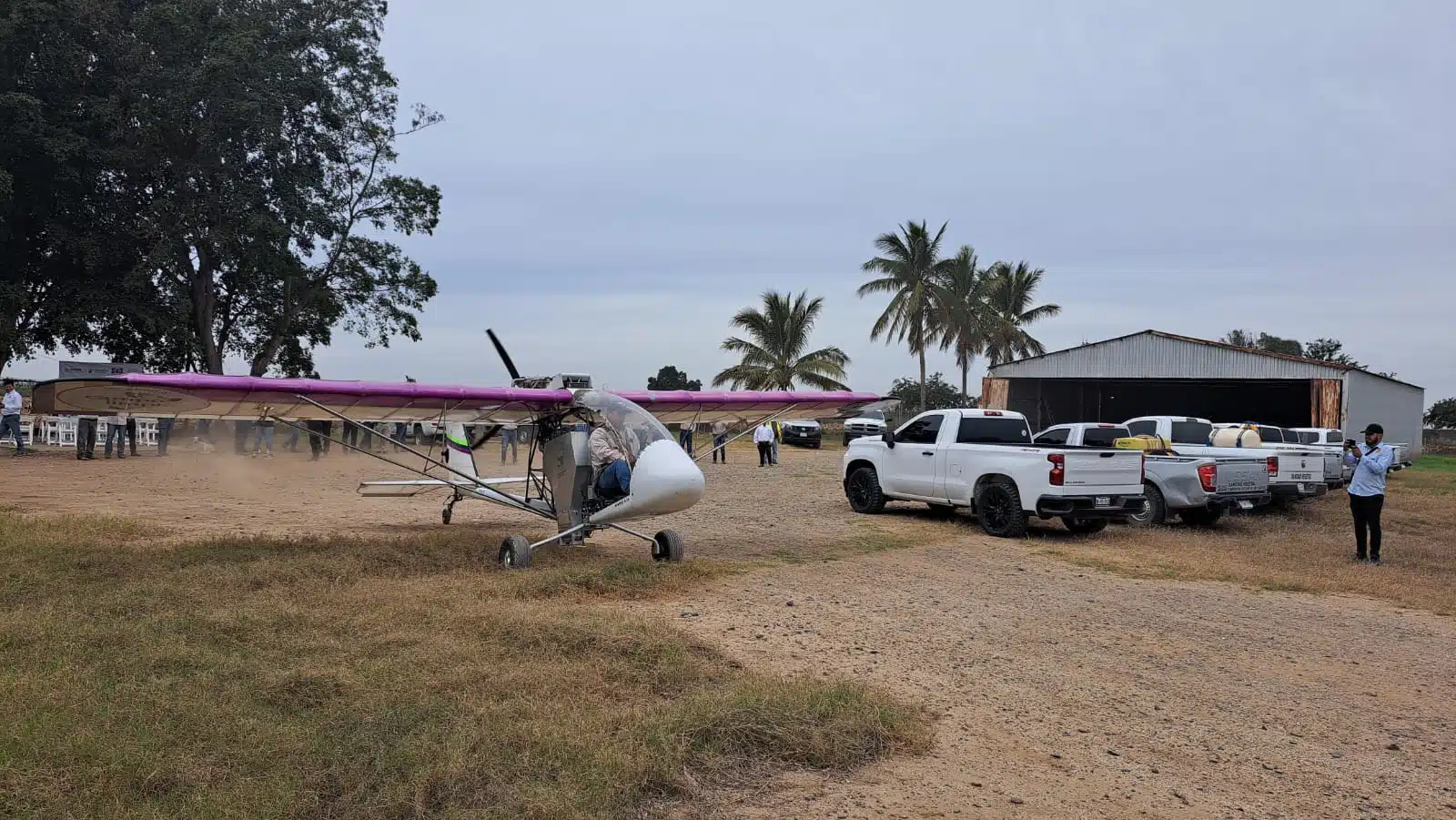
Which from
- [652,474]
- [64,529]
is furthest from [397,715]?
[64,529]

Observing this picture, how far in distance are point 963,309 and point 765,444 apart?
1845 centimetres

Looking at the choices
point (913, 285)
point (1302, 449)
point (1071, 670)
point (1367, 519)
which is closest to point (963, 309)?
point (913, 285)

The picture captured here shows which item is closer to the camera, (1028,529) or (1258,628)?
(1258,628)

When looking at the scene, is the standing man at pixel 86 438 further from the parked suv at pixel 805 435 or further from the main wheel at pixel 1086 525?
the parked suv at pixel 805 435

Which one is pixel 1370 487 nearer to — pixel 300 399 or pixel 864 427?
pixel 300 399

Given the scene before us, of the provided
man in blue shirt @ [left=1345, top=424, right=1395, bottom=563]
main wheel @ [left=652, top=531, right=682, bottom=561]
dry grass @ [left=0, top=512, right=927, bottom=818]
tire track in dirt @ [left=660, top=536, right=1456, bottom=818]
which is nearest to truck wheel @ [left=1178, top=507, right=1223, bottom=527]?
man in blue shirt @ [left=1345, top=424, right=1395, bottom=563]

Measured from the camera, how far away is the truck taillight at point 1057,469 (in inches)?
512

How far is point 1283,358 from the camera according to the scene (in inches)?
1193

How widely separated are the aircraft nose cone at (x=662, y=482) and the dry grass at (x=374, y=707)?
1591 millimetres

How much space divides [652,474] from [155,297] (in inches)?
934

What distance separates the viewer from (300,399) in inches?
382

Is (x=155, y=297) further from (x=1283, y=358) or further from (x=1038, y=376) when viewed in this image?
(x=1283, y=358)

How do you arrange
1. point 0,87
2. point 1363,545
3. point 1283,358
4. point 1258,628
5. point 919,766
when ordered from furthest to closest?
point 1283,358 → point 0,87 → point 1363,545 → point 1258,628 → point 919,766

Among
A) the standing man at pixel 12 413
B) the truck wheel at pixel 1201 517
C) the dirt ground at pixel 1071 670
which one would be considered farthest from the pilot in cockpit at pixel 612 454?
the standing man at pixel 12 413
